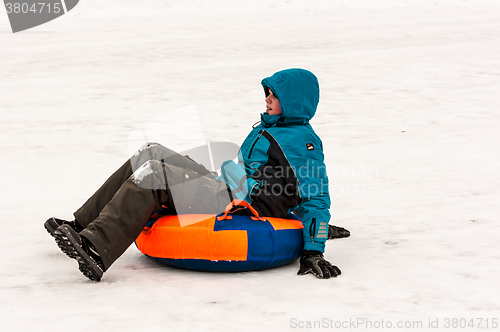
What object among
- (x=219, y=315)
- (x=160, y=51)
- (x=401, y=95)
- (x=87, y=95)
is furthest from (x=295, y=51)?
(x=219, y=315)

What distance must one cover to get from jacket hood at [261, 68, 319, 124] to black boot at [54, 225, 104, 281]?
116cm

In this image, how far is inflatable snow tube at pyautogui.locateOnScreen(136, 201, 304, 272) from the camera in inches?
124

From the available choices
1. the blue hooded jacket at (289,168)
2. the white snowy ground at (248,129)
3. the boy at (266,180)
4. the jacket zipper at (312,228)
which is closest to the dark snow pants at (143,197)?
the boy at (266,180)

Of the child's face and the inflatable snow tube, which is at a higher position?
the child's face

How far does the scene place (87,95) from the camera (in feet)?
30.1

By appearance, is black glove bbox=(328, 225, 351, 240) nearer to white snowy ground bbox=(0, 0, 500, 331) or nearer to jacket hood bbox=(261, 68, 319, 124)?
white snowy ground bbox=(0, 0, 500, 331)

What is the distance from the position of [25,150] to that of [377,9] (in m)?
14.6

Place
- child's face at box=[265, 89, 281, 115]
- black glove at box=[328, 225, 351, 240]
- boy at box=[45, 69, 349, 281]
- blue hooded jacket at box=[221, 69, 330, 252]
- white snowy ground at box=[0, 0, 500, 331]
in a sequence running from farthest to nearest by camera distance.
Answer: black glove at box=[328, 225, 351, 240], child's face at box=[265, 89, 281, 115], blue hooded jacket at box=[221, 69, 330, 252], boy at box=[45, 69, 349, 281], white snowy ground at box=[0, 0, 500, 331]

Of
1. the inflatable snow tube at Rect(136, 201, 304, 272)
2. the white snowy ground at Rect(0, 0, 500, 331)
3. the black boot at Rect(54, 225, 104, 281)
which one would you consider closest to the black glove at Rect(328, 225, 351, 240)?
the white snowy ground at Rect(0, 0, 500, 331)

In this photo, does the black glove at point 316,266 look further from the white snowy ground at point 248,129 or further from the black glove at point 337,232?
the black glove at point 337,232

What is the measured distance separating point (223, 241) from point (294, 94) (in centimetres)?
85

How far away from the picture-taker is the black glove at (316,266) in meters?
3.17

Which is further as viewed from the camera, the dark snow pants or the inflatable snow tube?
the inflatable snow tube

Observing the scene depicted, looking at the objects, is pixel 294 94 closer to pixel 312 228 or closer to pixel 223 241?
pixel 312 228
